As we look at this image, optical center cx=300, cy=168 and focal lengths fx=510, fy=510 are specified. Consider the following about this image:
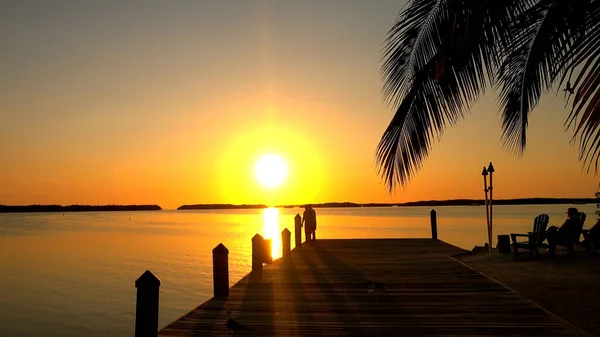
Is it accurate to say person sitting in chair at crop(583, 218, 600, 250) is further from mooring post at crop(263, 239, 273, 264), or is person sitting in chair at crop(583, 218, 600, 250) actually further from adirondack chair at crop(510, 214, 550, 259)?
mooring post at crop(263, 239, 273, 264)

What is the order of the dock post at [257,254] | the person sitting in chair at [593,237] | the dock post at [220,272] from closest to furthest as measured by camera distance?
the dock post at [220,272] < the dock post at [257,254] < the person sitting in chair at [593,237]

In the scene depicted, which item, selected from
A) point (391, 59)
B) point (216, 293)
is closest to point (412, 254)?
point (216, 293)

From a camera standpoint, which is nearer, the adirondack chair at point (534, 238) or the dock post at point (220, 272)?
the dock post at point (220, 272)

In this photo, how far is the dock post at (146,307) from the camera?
6367mm

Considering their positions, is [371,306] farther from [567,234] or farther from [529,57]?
[567,234]

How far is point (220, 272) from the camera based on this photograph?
969cm

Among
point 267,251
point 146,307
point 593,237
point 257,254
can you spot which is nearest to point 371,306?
point 146,307

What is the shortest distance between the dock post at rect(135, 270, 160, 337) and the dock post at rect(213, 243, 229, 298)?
3.10 metres

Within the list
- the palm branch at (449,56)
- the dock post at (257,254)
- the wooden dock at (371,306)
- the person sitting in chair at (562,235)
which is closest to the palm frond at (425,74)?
the palm branch at (449,56)

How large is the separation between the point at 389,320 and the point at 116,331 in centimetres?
1102

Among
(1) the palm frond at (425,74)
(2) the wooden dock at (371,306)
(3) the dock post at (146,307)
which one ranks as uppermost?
(1) the palm frond at (425,74)

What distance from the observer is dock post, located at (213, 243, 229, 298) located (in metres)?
9.59

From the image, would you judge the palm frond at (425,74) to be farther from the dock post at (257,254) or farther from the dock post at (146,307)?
the dock post at (257,254)

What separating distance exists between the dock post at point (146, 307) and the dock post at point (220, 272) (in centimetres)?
310
